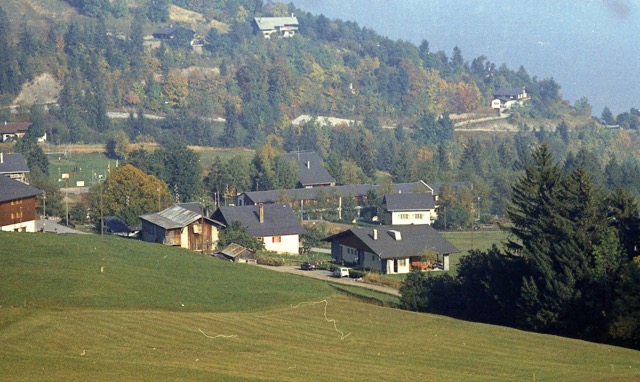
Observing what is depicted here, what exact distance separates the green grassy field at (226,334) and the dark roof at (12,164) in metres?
26.6

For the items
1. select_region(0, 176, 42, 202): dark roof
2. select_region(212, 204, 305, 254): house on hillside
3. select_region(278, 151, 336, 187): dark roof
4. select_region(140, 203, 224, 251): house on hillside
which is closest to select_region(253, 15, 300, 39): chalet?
select_region(278, 151, 336, 187): dark roof

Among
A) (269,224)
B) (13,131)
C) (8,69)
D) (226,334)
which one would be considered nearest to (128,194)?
(269,224)

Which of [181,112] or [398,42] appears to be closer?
[181,112]

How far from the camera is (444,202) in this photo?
7450 centimetres

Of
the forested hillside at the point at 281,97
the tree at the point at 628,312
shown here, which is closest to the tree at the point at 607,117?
the forested hillside at the point at 281,97

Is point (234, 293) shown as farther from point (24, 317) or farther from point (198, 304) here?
point (24, 317)

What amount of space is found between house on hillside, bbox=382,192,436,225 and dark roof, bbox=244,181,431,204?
585 centimetres

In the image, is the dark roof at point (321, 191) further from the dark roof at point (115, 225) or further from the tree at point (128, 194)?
the dark roof at point (115, 225)

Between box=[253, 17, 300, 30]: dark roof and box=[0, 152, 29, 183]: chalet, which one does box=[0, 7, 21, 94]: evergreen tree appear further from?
box=[253, 17, 300, 30]: dark roof

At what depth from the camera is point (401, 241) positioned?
5319 centimetres

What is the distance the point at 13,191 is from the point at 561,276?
2674 cm

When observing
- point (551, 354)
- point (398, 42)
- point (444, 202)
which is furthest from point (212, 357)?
point (398, 42)

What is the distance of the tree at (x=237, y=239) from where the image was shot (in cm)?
5497

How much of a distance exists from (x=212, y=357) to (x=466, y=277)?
51.7 ft
